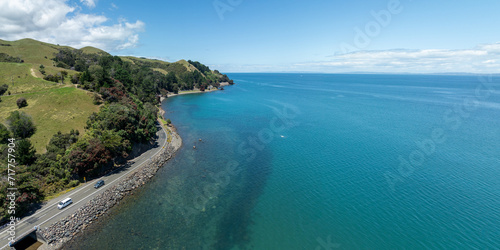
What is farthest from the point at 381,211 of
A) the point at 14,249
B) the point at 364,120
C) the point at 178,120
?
the point at 178,120

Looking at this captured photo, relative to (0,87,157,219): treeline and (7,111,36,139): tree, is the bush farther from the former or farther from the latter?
(0,87,157,219): treeline

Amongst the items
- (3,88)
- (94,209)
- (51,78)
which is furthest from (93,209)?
(51,78)

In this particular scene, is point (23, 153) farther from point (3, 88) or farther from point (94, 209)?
point (3, 88)

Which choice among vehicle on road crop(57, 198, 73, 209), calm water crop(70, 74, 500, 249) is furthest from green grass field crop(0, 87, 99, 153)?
calm water crop(70, 74, 500, 249)

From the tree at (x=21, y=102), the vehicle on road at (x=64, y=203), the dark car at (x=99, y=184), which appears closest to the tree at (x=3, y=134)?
the tree at (x=21, y=102)

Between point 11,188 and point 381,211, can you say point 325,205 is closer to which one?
point 381,211

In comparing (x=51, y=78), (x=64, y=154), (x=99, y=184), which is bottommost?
(x=99, y=184)

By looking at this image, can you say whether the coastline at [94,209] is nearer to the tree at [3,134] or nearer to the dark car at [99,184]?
the dark car at [99,184]
